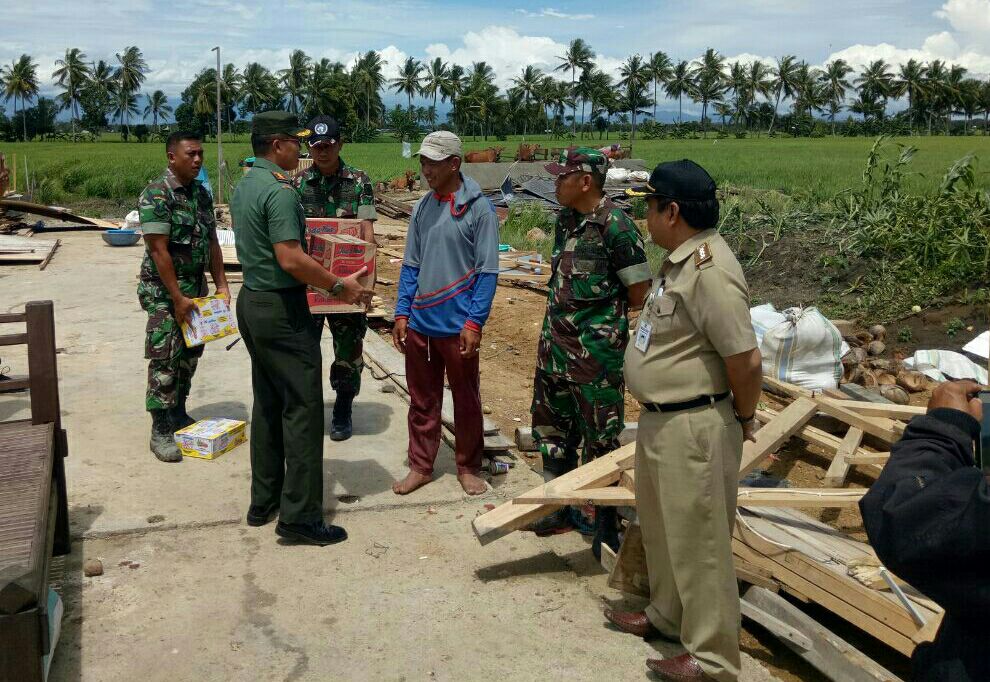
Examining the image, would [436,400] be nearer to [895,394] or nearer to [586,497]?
[586,497]

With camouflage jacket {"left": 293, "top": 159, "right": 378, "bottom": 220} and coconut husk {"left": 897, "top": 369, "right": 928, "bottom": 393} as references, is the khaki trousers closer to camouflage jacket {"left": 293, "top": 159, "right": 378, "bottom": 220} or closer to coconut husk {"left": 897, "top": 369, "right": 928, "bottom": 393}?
camouflage jacket {"left": 293, "top": 159, "right": 378, "bottom": 220}

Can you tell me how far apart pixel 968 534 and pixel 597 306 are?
254 cm

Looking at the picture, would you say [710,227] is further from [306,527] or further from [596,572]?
[306,527]

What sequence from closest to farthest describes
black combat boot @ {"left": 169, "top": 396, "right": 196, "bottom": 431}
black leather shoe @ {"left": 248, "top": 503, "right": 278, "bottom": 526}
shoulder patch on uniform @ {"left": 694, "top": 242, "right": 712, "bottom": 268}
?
shoulder patch on uniform @ {"left": 694, "top": 242, "right": 712, "bottom": 268}
black leather shoe @ {"left": 248, "top": 503, "right": 278, "bottom": 526}
black combat boot @ {"left": 169, "top": 396, "right": 196, "bottom": 431}

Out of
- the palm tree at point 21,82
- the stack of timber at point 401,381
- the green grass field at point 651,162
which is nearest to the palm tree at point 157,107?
the palm tree at point 21,82

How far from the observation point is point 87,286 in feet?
36.1

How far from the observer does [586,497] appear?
3.95 metres

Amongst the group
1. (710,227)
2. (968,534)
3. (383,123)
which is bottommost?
(968,534)

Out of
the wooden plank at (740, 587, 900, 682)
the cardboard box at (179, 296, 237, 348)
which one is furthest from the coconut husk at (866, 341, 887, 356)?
the cardboard box at (179, 296, 237, 348)

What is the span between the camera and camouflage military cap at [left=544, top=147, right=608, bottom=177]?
3.96 m

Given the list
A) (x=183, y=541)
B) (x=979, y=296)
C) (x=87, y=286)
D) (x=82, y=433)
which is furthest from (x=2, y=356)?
(x=979, y=296)

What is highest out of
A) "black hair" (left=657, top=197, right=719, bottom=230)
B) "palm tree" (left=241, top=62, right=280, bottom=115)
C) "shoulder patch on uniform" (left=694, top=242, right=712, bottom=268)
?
"palm tree" (left=241, top=62, right=280, bottom=115)

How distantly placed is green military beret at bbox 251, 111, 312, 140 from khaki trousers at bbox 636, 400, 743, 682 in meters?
2.34

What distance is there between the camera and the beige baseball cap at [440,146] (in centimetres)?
456
